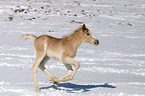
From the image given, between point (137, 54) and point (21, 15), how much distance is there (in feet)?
62.9

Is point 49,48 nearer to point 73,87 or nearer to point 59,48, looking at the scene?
point 59,48

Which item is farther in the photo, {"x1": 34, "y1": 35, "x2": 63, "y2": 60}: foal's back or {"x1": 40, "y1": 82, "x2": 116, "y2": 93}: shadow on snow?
{"x1": 40, "y1": 82, "x2": 116, "y2": 93}: shadow on snow

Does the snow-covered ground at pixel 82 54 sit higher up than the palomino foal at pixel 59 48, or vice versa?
the palomino foal at pixel 59 48

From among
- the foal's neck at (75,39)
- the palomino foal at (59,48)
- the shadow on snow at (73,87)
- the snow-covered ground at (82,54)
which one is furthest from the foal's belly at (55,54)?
the shadow on snow at (73,87)

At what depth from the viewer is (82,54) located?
14.6 meters

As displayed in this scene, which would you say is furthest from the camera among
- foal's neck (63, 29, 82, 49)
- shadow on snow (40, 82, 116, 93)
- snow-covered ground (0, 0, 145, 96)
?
snow-covered ground (0, 0, 145, 96)

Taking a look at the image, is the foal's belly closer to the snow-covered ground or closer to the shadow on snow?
the snow-covered ground

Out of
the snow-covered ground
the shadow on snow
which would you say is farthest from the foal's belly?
the shadow on snow

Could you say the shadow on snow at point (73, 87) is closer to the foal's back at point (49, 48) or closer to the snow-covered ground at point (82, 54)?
the snow-covered ground at point (82, 54)

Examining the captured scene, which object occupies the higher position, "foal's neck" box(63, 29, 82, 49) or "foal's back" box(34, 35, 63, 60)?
"foal's neck" box(63, 29, 82, 49)

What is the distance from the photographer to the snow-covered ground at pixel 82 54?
26.7 feet

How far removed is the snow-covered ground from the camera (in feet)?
26.7

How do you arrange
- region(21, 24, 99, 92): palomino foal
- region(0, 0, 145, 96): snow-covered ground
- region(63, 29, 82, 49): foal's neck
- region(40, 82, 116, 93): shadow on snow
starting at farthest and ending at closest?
region(0, 0, 145, 96): snow-covered ground < region(40, 82, 116, 93): shadow on snow < region(63, 29, 82, 49): foal's neck < region(21, 24, 99, 92): palomino foal

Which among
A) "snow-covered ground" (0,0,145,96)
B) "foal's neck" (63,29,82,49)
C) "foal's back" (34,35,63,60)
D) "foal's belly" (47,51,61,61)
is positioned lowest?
"snow-covered ground" (0,0,145,96)
